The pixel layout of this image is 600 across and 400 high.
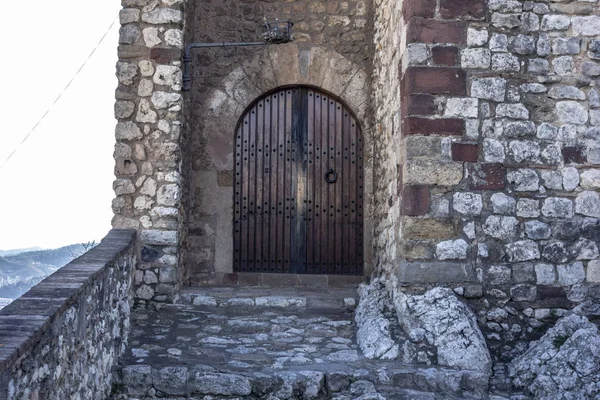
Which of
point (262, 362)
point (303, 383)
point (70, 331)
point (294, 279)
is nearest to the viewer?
point (70, 331)

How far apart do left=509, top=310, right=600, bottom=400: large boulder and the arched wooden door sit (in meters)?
2.40

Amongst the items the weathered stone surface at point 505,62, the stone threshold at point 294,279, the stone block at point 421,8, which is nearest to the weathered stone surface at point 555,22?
the weathered stone surface at point 505,62

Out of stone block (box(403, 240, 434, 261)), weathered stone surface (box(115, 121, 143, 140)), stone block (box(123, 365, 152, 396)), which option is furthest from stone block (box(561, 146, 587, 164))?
weathered stone surface (box(115, 121, 143, 140))

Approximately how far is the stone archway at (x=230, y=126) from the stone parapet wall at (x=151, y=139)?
653 millimetres

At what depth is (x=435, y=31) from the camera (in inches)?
184

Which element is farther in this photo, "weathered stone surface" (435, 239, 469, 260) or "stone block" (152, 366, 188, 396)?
"weathered stone surface" (435, 239, 469, 260)

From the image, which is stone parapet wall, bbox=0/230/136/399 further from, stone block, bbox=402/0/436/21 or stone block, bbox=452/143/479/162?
stone block, bbox=402/0/436/21

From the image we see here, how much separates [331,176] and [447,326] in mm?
2519

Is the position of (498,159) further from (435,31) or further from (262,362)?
(262,362)

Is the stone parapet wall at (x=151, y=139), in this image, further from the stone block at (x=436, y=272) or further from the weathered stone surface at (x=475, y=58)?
the weathered stone surface at (x=475, y=58)

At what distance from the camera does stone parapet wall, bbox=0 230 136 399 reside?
2.38m

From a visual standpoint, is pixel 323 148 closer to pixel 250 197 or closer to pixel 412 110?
pixel 250 197

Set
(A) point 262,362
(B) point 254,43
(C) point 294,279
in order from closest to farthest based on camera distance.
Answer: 1. (A) point 262,362
2. (B) point 254,43
3. (C) point 294,279

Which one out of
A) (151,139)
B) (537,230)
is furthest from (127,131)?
(537,230)
